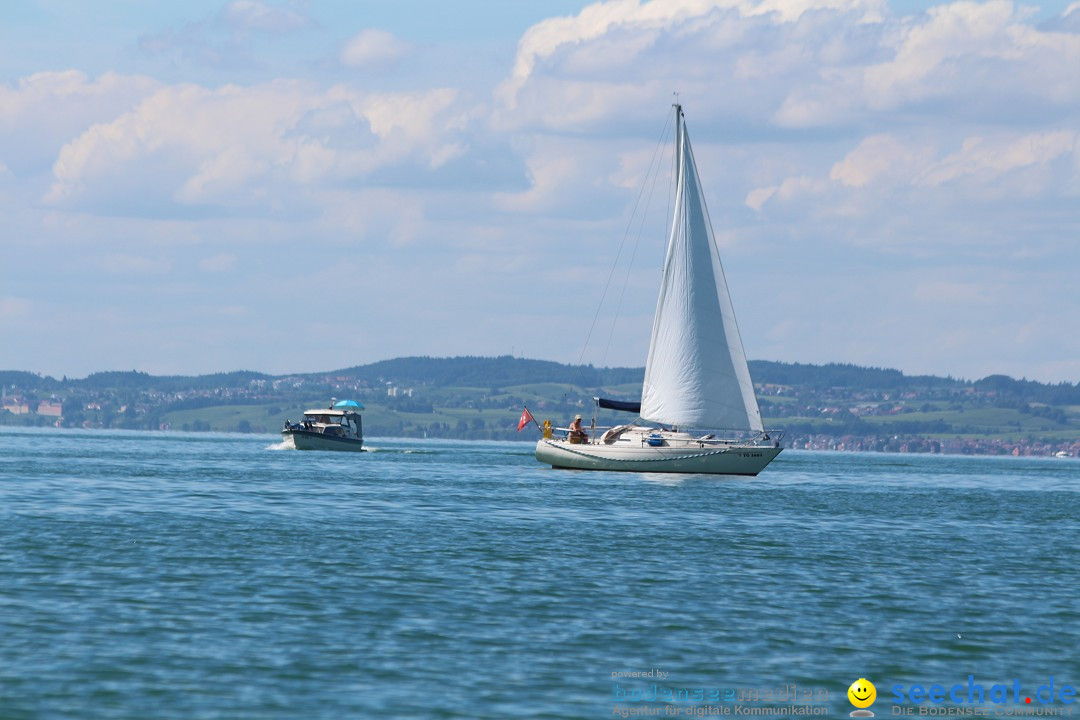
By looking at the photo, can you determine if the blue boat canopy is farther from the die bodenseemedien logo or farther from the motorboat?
the die bodenseemedien logo

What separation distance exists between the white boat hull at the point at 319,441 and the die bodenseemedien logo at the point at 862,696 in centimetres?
12532

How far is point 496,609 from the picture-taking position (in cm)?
3088

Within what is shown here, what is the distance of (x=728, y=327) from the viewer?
276ft

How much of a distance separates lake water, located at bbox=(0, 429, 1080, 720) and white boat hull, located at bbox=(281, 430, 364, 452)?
84960 millimetres

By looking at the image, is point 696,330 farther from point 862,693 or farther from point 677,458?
point 862,693

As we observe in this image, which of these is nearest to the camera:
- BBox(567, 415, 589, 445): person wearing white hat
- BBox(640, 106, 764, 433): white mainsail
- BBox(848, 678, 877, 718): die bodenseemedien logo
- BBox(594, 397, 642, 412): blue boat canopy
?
BBox(848, 678, 877, 718): die bodenseemedien logo

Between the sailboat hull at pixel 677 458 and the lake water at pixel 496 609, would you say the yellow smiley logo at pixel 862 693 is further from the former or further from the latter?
the sailboat hull at pixel 677 458

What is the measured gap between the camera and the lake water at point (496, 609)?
74.8 ft

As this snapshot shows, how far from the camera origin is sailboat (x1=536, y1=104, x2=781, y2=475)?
83.8 m

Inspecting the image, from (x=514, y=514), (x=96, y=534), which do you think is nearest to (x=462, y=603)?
(x=96, y=534)

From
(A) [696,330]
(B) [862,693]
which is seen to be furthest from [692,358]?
(B) [862,693]

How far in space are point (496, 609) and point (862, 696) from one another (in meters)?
9.60

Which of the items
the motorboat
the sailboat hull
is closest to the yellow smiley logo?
the sailboat hull

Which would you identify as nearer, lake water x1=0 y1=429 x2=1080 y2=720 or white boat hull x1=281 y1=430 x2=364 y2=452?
lake water x1=0 y1=429 x2=1080 y2=720
